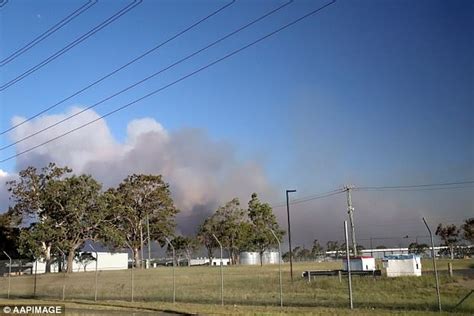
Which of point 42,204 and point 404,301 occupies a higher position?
point 42,204

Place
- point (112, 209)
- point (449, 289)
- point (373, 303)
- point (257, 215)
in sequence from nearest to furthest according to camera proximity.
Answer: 1. point (373, 303)
2. point (449, 289)
3. point (112, 209)
4. point (257, 215)

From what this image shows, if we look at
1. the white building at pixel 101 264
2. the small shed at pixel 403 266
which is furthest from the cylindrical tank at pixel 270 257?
the small shed at pixel 403 266

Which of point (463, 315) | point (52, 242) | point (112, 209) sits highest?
point (112, 209)

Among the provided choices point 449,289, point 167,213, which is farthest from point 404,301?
point 167,213

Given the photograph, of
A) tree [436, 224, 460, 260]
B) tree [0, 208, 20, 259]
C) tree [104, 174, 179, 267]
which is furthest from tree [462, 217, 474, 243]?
tree [0, 208, 20, 259]

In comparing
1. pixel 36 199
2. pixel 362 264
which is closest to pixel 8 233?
pixel 36 199

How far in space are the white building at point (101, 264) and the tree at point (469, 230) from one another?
214 ft

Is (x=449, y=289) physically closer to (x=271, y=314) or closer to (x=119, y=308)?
(x=271, y=314)

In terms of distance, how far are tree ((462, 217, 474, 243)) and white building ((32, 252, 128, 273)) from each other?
2564 inches

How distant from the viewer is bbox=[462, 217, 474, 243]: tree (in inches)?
3969

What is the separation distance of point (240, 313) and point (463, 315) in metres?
7.43

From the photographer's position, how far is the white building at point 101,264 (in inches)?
3342

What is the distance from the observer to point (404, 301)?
2303cm

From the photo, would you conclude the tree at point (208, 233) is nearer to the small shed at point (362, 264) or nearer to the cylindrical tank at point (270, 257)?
the cylindrical tank at point (270, 257)
